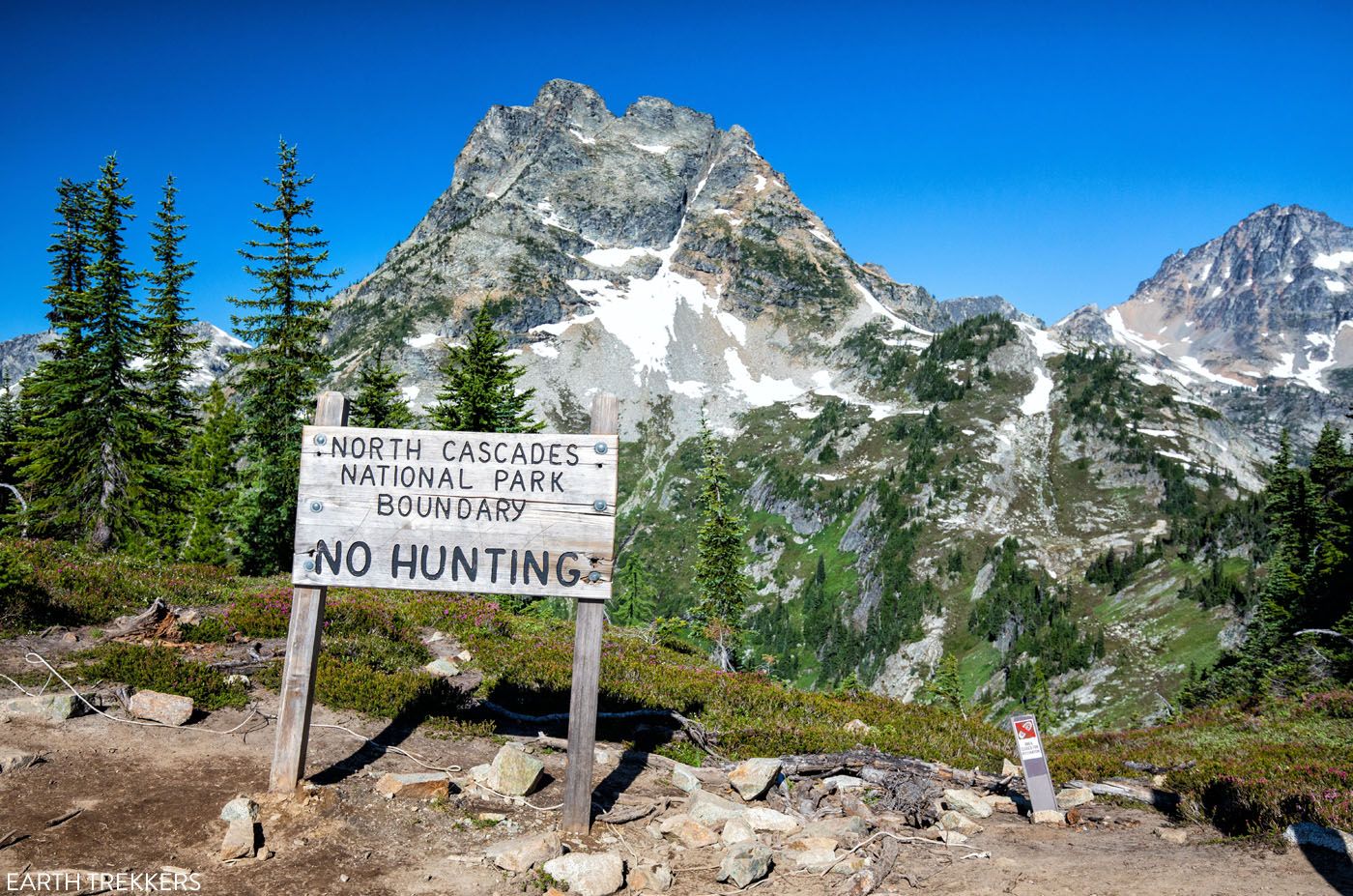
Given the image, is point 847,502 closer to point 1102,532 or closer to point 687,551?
point 687,551

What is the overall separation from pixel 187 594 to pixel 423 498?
1055cm

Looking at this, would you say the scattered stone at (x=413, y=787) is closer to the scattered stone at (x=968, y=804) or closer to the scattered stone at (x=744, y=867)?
the scattered stone at (x=744, y=867)

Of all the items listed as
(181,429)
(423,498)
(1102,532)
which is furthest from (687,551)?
(423,498)

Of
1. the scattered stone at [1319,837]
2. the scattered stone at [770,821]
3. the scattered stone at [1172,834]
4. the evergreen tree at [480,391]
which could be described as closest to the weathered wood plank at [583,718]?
the scattered stone at [770,821]

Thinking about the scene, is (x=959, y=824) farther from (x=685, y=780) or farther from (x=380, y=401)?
(x=380, y=401)

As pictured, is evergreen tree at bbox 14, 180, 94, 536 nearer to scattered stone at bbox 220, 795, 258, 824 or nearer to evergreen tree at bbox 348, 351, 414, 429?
evergreen tree at bbox 348, 351, 414, 429

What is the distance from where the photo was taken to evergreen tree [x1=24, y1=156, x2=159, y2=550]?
2961cm

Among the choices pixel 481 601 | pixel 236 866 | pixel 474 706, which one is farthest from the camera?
pixel 481 601

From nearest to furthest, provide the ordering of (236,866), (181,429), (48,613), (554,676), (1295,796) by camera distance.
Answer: (236,866)
(1295,796)
(48,613)
(554,676)
(181,429)

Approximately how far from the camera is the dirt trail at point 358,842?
19.8 feet

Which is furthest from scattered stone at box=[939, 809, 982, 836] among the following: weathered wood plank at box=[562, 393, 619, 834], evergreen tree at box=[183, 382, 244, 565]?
evergreen tree at box=[183, 382, 244, 565]

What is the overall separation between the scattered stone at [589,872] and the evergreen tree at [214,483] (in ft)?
89.0

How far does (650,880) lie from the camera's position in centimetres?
639

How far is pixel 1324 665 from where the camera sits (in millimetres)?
24078
